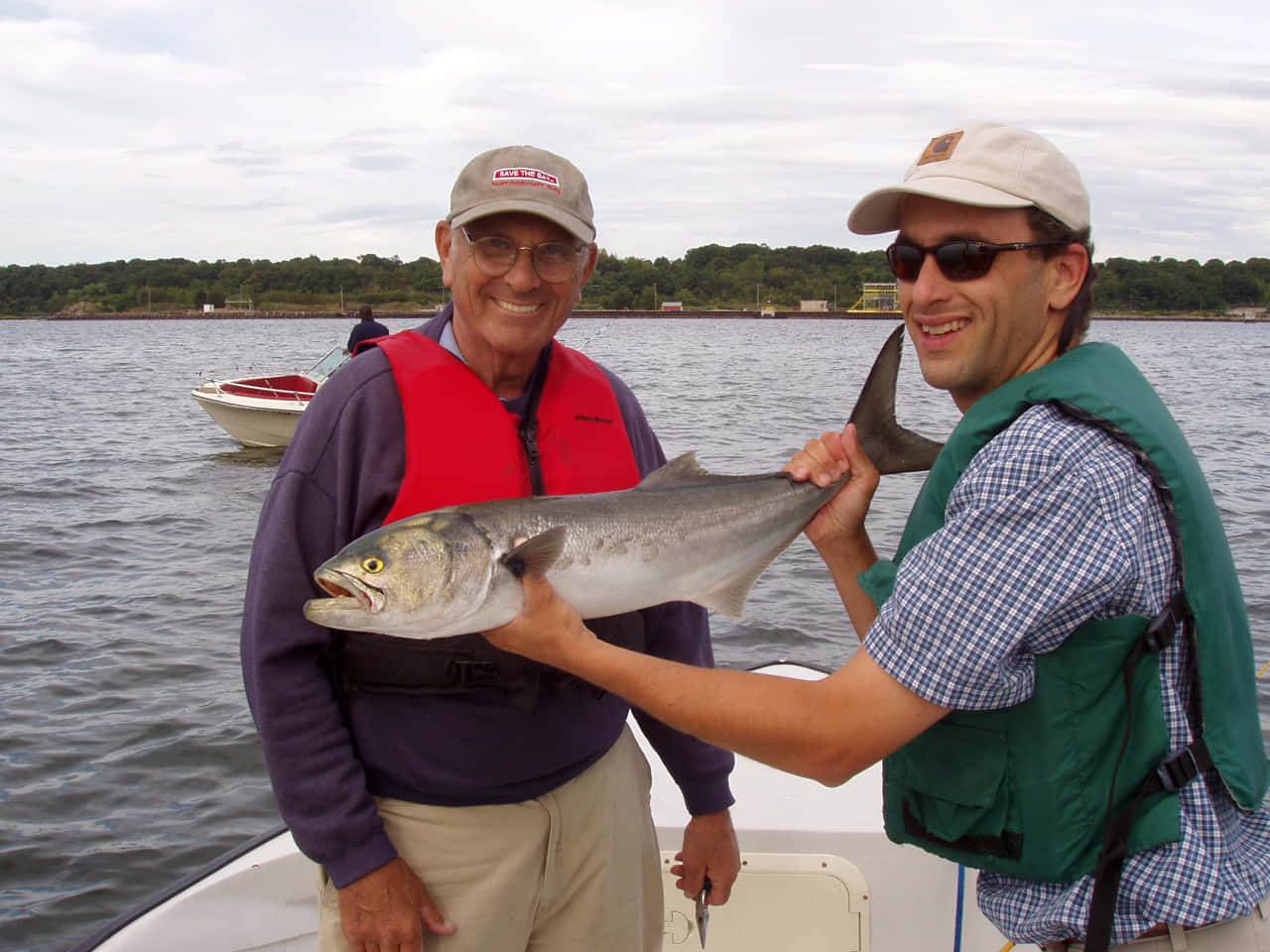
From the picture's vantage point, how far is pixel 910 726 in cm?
218

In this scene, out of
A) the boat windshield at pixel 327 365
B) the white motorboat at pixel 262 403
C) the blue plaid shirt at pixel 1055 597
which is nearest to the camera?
the blue plaid shirt at pixel 1055 597

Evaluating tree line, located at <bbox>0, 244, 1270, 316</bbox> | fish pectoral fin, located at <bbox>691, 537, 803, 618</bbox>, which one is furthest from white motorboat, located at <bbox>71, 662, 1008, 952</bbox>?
tree line, located at <bbox>0, 244, 1270, 316</bbox>

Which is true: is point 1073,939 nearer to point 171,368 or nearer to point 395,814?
point 395,814

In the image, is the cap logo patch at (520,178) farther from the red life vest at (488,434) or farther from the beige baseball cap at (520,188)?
the red life vest at (488,434)

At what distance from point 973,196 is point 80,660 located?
1061 cm

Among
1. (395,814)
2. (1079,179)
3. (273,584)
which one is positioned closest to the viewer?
(1079,179)

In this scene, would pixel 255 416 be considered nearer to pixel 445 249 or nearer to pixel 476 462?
pixel 445 249

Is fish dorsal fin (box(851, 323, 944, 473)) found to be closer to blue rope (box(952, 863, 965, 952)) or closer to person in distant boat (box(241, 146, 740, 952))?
person in distant boat (box(241, 146, 740, 952))

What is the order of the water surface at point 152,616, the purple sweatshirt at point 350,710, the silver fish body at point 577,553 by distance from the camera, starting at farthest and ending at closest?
the water surface at point 152,616, the purple sweatshirt at point 350,710, the silver fish body at point 577,553

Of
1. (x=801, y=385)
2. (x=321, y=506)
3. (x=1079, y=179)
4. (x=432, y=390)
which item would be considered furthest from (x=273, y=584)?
(x=801, y=385)

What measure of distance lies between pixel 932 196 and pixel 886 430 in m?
1.12

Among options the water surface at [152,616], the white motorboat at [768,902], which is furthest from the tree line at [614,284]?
the white motorboat at [768,902]

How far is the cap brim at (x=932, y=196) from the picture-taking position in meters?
2.39

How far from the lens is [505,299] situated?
3.14 m
